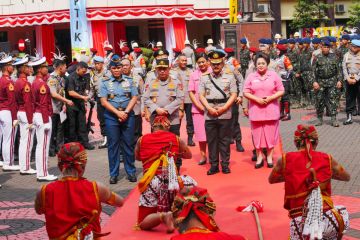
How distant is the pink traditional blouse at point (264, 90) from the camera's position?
10438 mm

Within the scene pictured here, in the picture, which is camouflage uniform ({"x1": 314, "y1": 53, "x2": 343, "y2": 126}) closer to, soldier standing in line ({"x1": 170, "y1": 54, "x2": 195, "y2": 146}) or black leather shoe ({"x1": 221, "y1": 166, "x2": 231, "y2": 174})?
soldier standing in line ({"x1": 170, "y1": 54, "x2": 195, "y2": 146})

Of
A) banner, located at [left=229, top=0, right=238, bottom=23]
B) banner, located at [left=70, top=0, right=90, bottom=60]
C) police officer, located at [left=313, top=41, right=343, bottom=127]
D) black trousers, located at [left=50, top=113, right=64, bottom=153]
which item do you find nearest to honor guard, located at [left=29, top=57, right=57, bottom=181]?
black trousers, located at [left=50, top=113, right=64, bottom=153]

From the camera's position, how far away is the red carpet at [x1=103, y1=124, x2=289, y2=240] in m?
7.33

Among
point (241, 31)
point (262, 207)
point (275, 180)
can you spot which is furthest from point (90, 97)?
point (241, 31)

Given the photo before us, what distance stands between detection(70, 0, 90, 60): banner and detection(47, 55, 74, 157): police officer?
48.8 ft

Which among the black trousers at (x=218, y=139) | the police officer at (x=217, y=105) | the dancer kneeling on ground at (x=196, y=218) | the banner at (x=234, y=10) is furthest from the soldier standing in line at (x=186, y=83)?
the banner at (x=234, y=10)

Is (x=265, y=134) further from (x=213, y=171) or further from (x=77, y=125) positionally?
(x=77, y=125)

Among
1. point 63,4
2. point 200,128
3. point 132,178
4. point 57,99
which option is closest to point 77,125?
point 57,99

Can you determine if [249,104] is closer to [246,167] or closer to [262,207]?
[246,167]

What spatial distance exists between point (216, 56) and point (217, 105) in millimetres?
751

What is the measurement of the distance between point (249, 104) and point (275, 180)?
500 centimetres

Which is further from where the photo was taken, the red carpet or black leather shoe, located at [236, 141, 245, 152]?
black leather shoe, located at [236, 141, 245, 152]

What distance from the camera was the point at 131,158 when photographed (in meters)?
10.3

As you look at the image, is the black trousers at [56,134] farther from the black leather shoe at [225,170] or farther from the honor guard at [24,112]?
the black leather shoe at [225,170]
